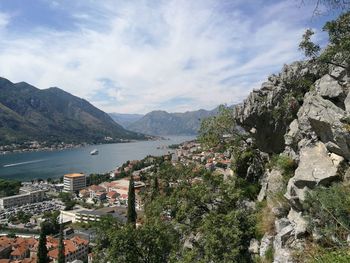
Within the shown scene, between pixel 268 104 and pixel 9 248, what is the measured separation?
44329mm

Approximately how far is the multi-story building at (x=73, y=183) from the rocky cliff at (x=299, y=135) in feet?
275

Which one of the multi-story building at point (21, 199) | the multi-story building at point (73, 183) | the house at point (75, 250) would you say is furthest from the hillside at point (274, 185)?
the multi-story building at point (73, 183)

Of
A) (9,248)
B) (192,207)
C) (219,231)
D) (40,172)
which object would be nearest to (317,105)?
(219,231)

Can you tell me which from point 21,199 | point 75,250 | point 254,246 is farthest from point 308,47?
point 21,199

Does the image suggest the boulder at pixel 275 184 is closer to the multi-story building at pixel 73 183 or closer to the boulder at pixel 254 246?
the boulder at pixel 254 246

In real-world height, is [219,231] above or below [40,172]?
above

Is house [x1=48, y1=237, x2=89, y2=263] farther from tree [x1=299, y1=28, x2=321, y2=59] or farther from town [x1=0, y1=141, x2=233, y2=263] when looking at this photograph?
tree [x1=299, y1=28, x2=321, y2=59]

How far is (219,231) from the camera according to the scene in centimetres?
991

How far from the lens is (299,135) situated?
9727 millimetres

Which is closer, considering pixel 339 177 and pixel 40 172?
pixel 339 177

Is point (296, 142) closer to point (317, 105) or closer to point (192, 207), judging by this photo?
point (317, 105)

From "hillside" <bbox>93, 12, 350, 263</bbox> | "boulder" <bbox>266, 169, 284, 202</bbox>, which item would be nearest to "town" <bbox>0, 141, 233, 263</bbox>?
"hillside" <bbox>93, 12, 350, 263</bbox>

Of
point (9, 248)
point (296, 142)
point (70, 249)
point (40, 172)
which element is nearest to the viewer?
point (296, 142)

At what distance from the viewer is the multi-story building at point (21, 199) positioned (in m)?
78.3
